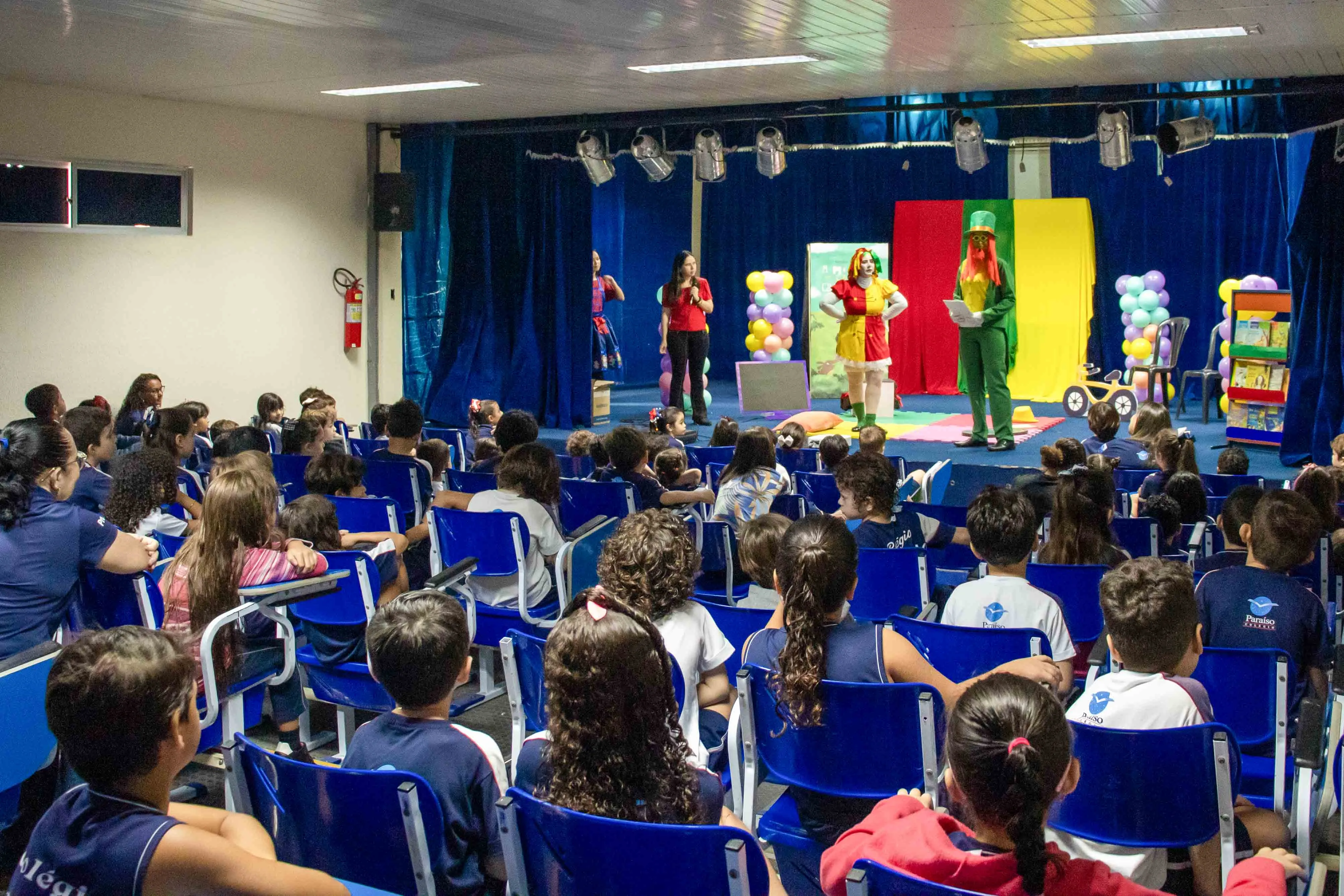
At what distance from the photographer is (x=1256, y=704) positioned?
2842 millimetres

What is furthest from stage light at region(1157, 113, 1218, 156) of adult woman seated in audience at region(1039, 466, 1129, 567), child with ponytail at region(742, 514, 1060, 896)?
child with ponytail at region(742, 514, 1060, 896)

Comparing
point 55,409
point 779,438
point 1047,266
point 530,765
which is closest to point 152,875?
point 530,765

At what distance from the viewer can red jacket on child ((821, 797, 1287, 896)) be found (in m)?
1.60

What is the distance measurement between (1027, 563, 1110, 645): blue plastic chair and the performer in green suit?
5615mm

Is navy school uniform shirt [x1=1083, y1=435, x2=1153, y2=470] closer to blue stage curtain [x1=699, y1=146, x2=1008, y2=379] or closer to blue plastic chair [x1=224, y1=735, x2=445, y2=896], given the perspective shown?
blue plastic chair [x1=224, y1=735, x2=445, y2=896]

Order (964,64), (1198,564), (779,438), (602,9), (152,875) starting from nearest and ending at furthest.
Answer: (152,875) < (1198,564) < (602,9) < (779,438) < (964,64)

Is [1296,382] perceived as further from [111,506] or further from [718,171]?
[111,506]

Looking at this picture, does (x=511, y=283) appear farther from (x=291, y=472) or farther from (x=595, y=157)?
(x=291, y=472)

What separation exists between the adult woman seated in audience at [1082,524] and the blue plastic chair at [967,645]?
0.99 m

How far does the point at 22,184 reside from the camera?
27.9ft

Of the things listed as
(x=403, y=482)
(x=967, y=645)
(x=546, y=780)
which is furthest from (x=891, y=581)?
(x=403, y=482)

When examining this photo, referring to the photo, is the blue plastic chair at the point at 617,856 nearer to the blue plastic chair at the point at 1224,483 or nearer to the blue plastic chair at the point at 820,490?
the blue plastic chair at the point at 820,490

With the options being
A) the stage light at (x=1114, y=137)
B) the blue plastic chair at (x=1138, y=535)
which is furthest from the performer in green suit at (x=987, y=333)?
the blue plastic chair at (x=1138, y=535)

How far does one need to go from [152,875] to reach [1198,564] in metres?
3.25
